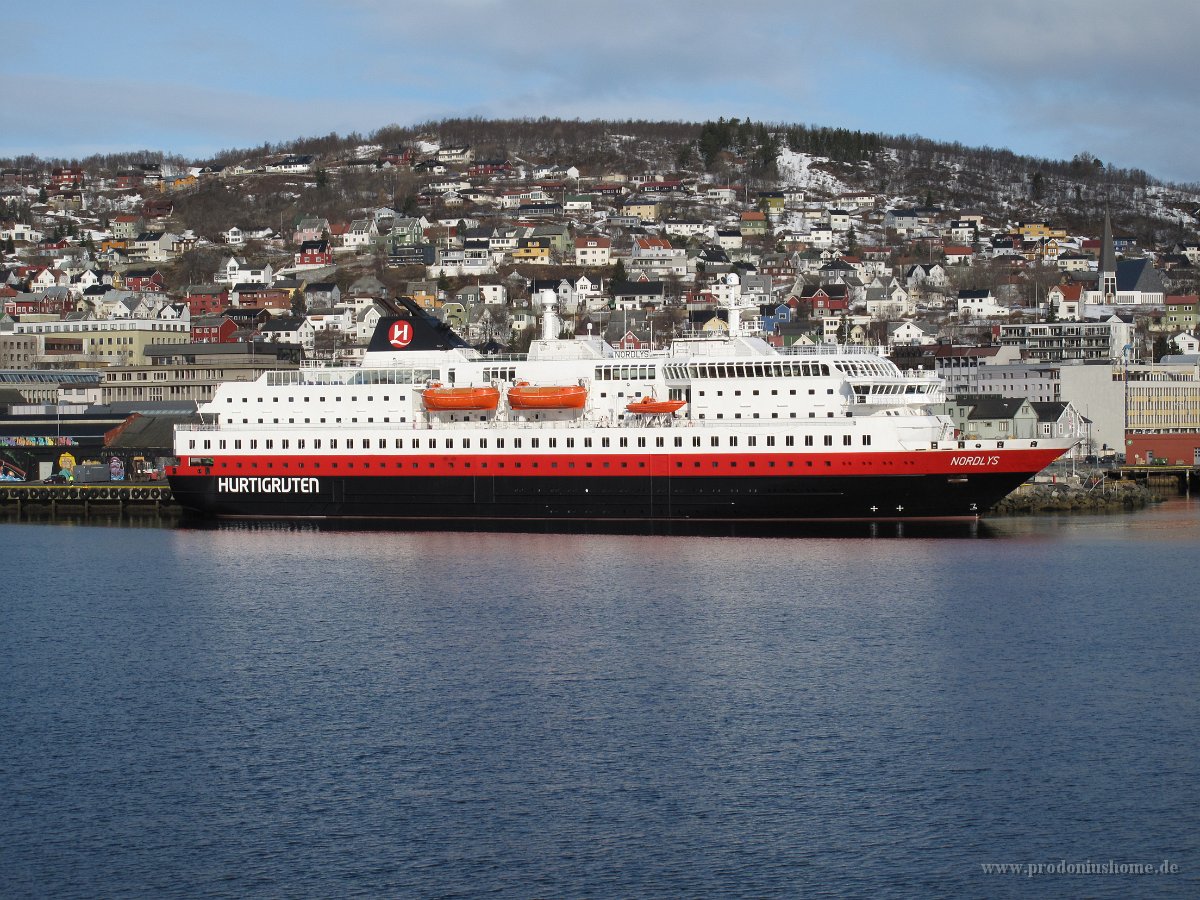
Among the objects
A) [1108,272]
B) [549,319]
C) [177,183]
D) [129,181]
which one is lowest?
[549,319]

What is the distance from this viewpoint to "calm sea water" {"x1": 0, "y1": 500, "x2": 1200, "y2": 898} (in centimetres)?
1731

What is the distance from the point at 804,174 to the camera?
487ft

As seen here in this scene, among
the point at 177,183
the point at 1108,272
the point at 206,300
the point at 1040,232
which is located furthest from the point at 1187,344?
the point at 177,183

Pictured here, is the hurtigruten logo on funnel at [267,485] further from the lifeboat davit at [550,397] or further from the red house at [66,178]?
the red house at [66,178]

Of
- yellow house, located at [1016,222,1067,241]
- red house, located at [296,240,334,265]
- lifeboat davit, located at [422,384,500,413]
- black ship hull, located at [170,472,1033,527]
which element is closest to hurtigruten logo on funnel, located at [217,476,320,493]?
black ship hull, located at [170,472,1033,527]

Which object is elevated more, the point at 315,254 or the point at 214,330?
the point at 315,254

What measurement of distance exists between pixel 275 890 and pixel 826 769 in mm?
7333

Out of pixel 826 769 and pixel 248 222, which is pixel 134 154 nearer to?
pixel 248 222

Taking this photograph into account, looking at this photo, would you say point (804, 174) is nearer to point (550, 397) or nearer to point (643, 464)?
point (550, 397)

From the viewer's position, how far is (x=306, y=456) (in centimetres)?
4628

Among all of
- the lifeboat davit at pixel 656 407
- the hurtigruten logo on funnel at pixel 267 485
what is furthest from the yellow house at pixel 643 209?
the lifeboat davit at pixel 656 407

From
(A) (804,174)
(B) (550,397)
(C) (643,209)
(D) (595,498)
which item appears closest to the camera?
(D) (595,498)

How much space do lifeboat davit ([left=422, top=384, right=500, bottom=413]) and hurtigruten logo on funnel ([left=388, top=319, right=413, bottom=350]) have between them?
111 inches

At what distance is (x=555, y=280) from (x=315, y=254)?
22437 mm
